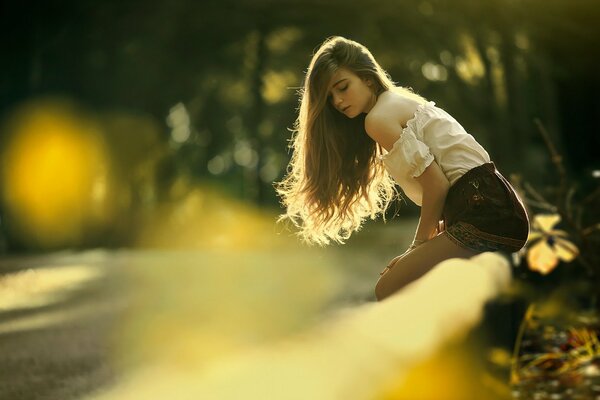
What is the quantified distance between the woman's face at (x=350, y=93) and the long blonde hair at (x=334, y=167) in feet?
0.06

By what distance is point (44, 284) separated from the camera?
1090 cm

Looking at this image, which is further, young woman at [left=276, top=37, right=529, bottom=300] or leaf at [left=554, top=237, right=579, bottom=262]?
leaf at [left=554, top=237, right=579, bottom=262]

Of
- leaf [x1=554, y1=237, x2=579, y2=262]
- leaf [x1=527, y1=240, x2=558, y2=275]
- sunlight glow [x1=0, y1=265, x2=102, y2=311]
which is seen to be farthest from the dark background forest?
sunlight glow [x1=0, y1=265, x2=102, y2=311]

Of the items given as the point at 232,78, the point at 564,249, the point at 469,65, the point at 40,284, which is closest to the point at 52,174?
the point at 232,78

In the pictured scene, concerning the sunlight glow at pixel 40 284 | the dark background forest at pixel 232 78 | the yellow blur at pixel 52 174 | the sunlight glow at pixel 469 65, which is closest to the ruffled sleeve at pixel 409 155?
the dark background forest at pixel 232 78

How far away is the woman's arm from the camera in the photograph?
1783 millimetres

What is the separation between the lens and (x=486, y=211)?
1832 millimetres

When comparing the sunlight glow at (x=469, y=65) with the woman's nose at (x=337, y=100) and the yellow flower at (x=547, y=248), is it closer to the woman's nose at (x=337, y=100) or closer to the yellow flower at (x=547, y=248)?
the yellow flower at (x=547, y=248)

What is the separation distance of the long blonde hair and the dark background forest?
5.31 metres

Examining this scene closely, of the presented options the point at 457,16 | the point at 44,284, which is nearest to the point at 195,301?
the point at 44,284

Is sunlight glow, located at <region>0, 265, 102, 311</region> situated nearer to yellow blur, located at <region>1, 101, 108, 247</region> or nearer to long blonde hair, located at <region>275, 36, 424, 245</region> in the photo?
yellow blur, located at <region>1, 101, 108, 247</region>

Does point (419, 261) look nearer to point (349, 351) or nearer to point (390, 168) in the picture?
point (390, 168)

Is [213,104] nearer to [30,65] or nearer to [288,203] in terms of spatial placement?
[30,65]

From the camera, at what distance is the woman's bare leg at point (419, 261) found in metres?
1.69
